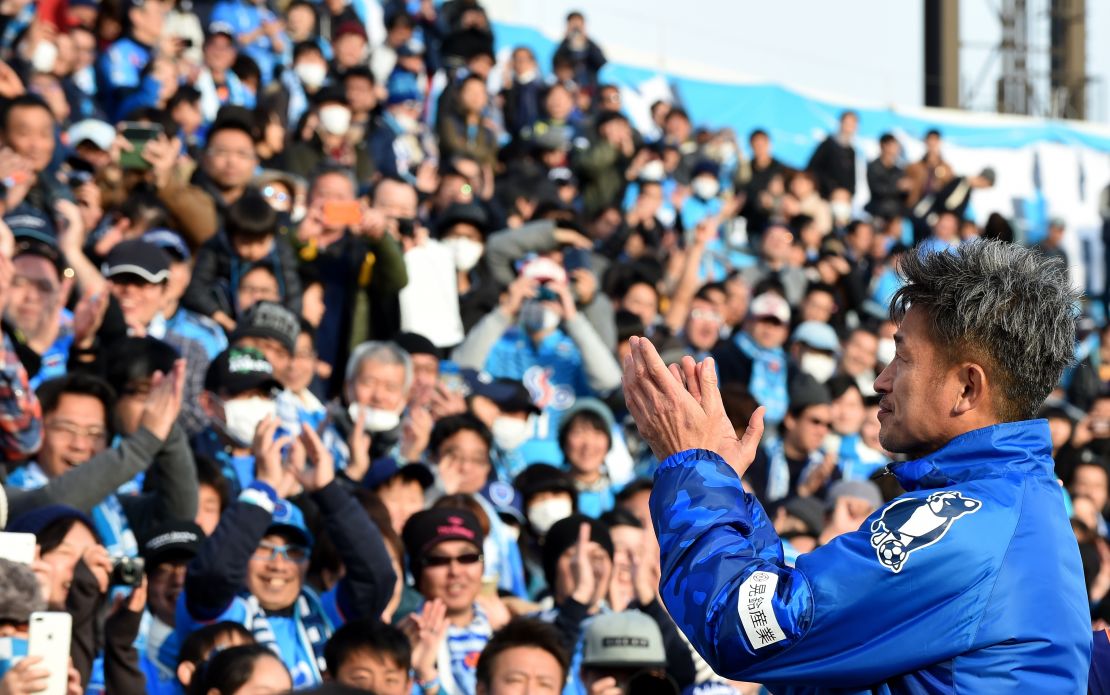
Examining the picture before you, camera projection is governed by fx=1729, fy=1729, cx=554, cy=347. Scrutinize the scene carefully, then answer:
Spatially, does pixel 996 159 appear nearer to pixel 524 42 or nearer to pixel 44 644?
pixel 524 42

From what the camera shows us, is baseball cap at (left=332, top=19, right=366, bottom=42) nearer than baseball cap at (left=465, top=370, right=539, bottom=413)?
No

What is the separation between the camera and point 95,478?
5.80 meters

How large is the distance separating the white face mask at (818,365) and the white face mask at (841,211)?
6.19m

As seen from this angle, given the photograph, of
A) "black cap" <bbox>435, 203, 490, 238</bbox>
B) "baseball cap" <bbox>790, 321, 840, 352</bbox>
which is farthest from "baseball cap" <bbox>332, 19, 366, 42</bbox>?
"baseball cap" <bbox>790, 321, 840, 352</bbox>

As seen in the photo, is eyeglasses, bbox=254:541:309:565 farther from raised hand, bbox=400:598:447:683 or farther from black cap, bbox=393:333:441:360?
black cap, bbox=393:333:441:360

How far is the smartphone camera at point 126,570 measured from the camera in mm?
5379

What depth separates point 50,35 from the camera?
11.3 m

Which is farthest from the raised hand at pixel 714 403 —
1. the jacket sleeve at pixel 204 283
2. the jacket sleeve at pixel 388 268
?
the jacket sleeve at pixel 388 268

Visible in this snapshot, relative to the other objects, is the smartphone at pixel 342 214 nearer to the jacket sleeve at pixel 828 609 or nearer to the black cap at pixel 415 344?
the black cap at pixel 415 344

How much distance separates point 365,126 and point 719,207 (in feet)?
13.7

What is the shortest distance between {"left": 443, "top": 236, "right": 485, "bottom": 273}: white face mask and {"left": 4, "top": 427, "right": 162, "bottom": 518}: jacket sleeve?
5089 mm

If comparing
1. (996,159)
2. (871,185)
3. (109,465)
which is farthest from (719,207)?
(109,465)

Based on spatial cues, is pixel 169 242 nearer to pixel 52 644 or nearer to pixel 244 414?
pixel 244 414

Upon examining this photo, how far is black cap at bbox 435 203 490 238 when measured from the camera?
36.0 feet
